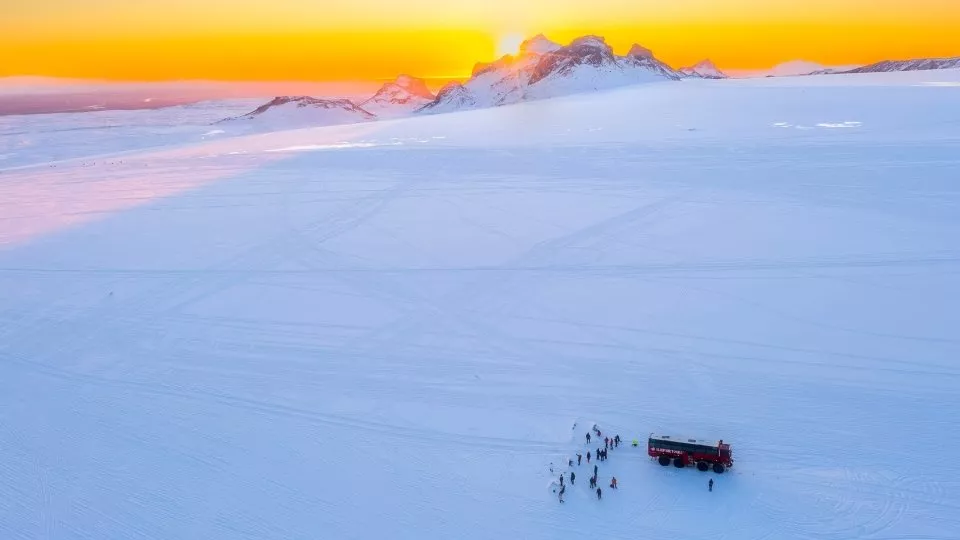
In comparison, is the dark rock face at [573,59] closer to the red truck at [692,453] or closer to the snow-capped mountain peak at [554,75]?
the snow-capped mountain peak at [554,75]

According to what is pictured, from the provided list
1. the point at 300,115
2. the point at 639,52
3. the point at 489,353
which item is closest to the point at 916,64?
the point at 639,52

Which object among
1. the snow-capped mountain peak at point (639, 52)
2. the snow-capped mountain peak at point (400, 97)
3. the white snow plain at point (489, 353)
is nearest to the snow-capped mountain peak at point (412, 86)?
the snow-capped mountain peak at point (400, 97)

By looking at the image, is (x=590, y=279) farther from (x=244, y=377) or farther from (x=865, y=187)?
(x=865, y=187)

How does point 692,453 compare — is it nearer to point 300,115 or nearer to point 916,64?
point 300,115

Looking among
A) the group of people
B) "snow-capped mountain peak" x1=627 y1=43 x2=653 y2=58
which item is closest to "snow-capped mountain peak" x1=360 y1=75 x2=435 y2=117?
"snow-capped mountain peak" x1=627 y1=43 x2=653 y2=58

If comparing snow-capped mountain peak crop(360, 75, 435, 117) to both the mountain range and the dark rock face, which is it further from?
the dark rock face
